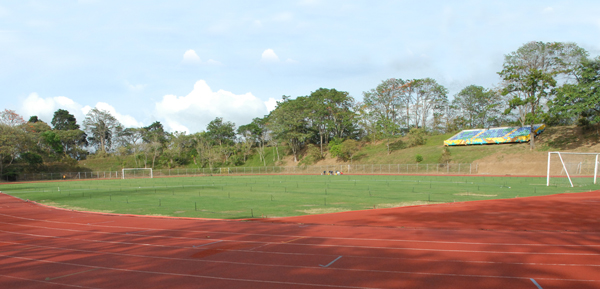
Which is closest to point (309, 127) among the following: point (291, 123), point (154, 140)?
point (291, 123)

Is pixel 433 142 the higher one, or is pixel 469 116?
pixel 469 116

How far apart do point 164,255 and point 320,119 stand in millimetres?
80575

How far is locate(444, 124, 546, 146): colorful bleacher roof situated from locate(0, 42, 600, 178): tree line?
3014mm

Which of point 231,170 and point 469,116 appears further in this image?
point 469,116

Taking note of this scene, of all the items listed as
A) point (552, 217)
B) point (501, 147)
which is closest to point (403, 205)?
point (552, 217)

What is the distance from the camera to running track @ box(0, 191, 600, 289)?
735 cm

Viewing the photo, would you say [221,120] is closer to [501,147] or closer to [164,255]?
[501,147]

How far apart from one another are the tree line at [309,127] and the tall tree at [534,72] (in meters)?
0.16

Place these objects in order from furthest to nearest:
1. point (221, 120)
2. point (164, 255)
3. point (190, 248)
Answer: point (221, 120) < point (190, 248) < point (164, 255)

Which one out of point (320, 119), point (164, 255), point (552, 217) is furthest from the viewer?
point (320, 119)

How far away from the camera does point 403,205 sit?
1895cm

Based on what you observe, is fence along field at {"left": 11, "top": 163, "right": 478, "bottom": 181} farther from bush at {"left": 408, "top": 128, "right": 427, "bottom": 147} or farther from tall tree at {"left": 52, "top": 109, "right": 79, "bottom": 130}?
tall tree at {"left": 52, "top": 109, "right": 79, "bottom": 130}

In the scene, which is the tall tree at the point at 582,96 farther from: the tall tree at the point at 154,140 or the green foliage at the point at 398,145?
the tall tree at the point at 154,140

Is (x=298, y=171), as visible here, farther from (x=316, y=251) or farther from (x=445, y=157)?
(x=316, y=251)
